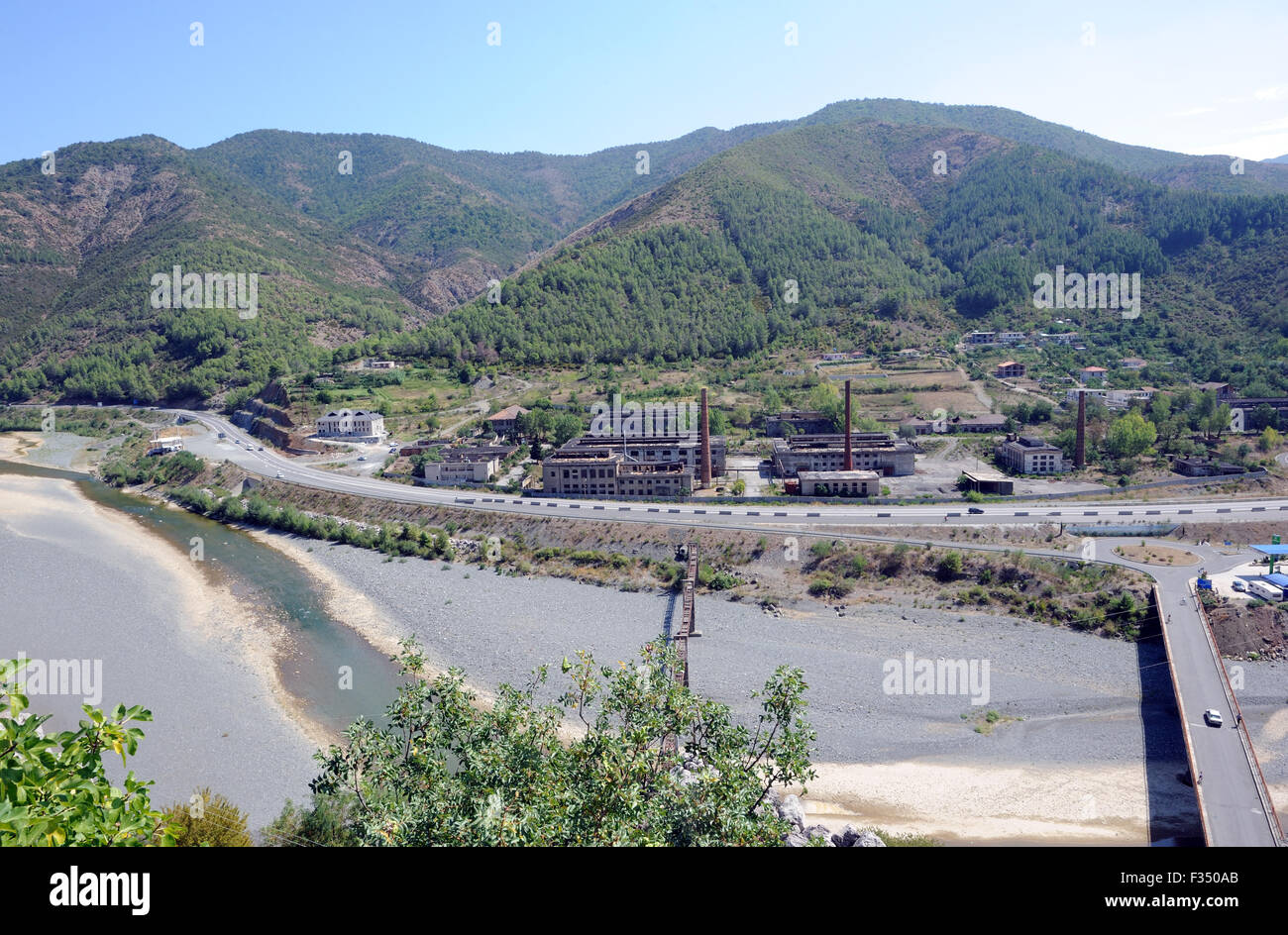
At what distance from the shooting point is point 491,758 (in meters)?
9.20

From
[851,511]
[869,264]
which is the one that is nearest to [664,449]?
[851,511]

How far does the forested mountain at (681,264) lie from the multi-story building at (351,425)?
662 inches

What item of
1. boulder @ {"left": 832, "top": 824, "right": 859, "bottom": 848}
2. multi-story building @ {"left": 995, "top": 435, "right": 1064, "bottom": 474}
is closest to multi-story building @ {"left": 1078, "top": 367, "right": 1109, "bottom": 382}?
multi-story building @ {"left": 995, "top": 435, "right": 1064, "bottom": 474}

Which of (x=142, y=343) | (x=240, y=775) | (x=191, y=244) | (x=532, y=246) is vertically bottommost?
(x=240, y=775)

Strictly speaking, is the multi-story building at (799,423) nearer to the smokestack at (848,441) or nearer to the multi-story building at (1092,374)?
the smokestack at (848,441)

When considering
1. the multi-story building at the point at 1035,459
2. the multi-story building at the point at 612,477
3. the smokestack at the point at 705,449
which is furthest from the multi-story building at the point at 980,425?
the multi-story building at the point at 612,477

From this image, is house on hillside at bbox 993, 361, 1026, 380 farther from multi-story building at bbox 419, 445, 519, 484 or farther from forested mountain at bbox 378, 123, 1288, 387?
A: multi-story building at bbox 419, 445, 519, 484

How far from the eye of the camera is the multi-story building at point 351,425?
2144 inches

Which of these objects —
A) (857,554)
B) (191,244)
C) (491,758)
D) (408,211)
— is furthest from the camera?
(408,211)

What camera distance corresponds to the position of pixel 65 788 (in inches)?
143

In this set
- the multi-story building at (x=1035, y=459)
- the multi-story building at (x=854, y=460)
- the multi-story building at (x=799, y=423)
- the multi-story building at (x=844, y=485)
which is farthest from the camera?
the multi-story building at (x=799, y=423)
